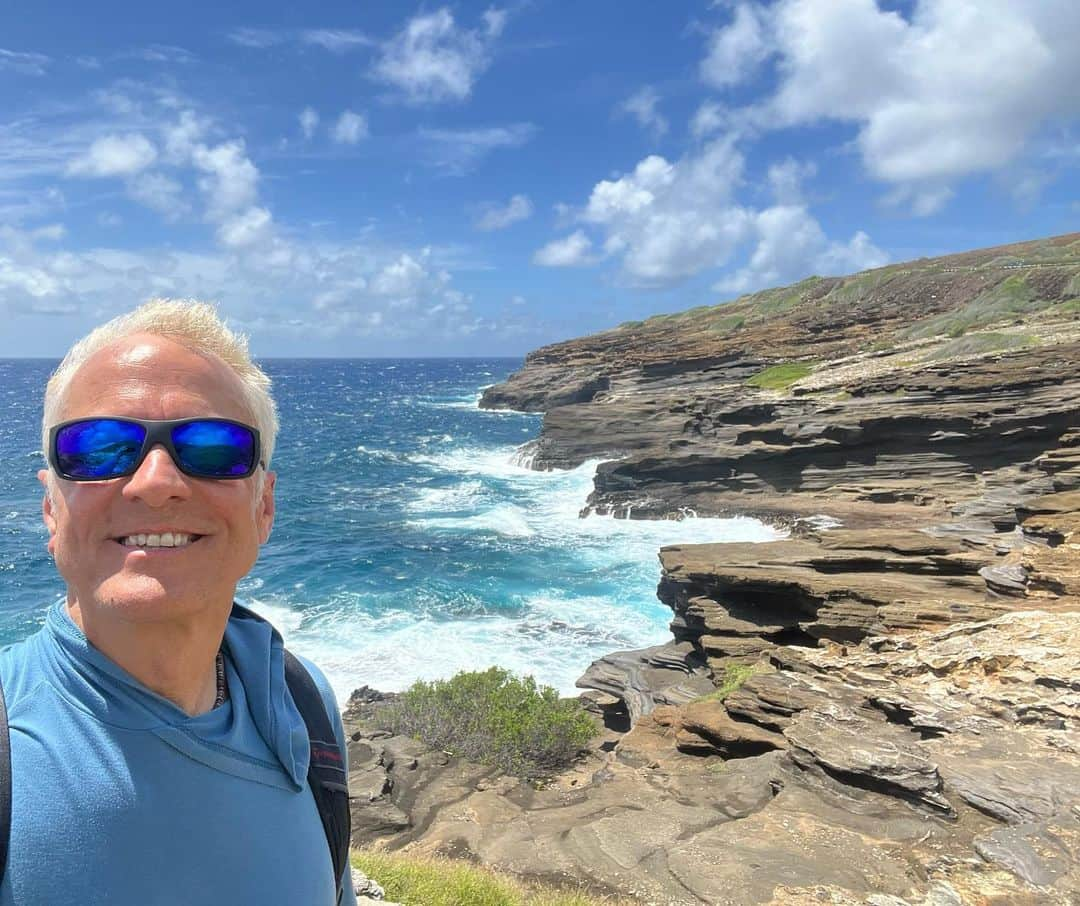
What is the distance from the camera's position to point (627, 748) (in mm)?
12984

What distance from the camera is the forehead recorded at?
2.25 m

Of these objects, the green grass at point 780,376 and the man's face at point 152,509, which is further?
the green grass at point 780,376

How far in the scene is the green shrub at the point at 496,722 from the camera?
45.2ft

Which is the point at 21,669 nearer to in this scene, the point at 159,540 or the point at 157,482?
the point at 159,540

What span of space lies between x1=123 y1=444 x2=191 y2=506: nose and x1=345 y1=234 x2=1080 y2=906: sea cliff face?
7.14 meters

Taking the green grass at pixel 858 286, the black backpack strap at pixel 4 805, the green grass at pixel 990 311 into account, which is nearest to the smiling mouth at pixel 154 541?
the black backpack strap at pixel 4 805

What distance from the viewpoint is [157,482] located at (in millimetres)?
2131

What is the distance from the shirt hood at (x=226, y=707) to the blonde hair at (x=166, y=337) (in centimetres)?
65

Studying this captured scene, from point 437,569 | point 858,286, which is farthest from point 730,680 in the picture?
point 858,286

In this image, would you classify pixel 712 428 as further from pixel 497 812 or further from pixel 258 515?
pixel 258 515

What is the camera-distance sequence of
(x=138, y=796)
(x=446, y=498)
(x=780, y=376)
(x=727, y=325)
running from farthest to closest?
(x=727, y=325), (x=780, y=376), (x=446, y=498), (x=138, y=796)

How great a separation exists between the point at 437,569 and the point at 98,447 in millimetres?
31308

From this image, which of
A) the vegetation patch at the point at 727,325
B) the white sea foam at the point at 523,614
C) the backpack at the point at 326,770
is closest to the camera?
the backpack at the point at 326,770

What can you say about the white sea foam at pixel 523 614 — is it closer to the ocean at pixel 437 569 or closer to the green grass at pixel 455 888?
the ocean at pixel 437 569
